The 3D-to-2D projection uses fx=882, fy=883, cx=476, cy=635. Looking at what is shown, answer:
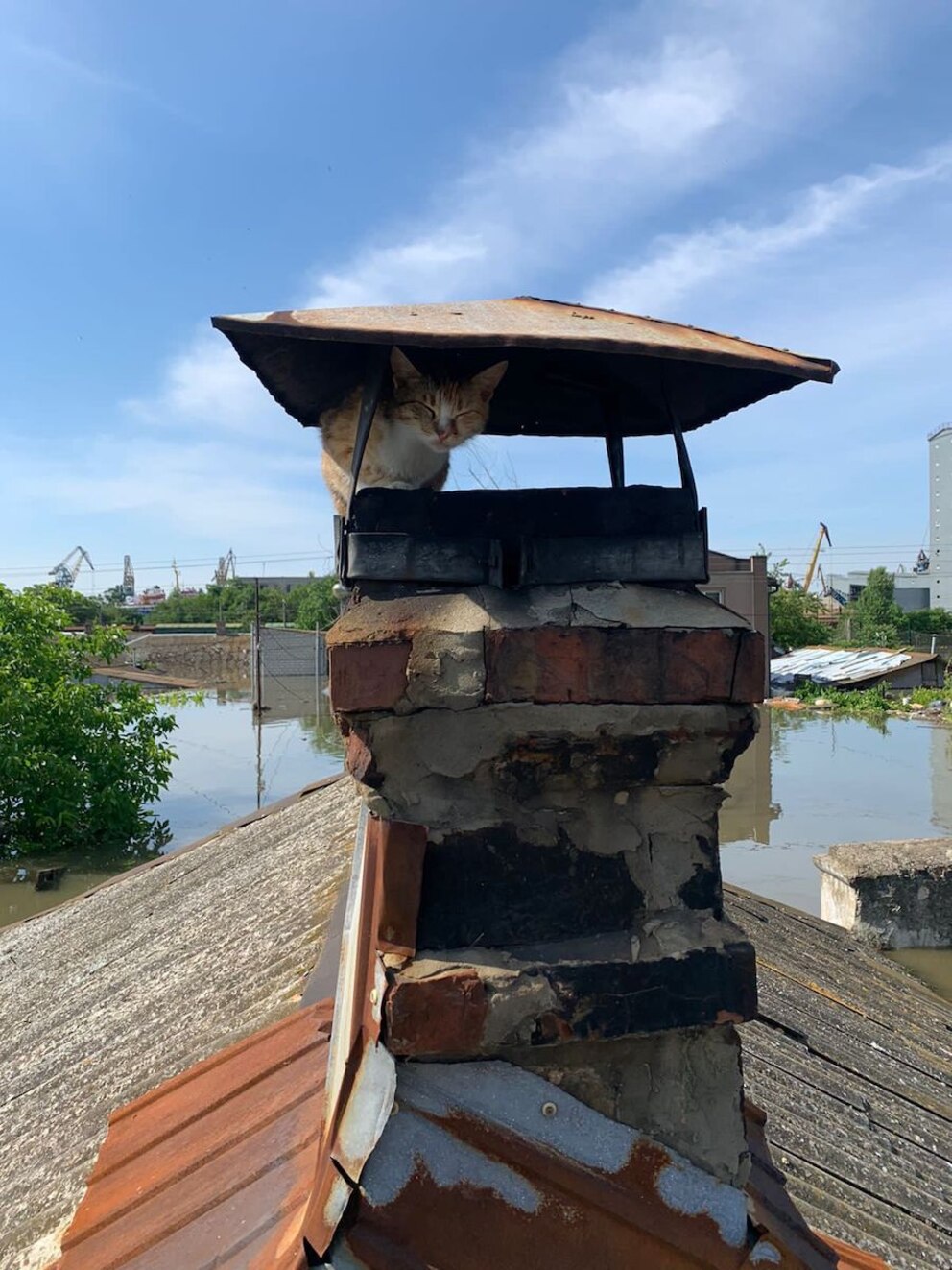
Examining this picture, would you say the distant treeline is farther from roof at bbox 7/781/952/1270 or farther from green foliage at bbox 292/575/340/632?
roof at bbox 7/781/952/1270

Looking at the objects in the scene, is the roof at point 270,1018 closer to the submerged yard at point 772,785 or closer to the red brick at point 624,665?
the red brick at point 624,665

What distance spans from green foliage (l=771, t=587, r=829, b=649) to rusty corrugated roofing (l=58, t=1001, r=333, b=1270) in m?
43.5

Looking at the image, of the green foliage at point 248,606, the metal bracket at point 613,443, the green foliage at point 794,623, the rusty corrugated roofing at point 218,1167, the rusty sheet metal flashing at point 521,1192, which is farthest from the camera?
the green foliage at point 248,606

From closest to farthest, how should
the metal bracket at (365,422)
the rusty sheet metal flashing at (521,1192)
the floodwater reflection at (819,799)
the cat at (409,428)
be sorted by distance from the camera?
the rusty sheet metal flashing at (521,1192) → the metal bracket at (365,422) → the cat at (409,428) → the floodwater reflection at (819,799)

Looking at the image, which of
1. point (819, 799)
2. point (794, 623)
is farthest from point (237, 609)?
point (819, 799)

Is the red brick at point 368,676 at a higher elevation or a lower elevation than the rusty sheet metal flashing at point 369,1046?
higher

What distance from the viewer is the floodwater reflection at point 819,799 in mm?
13734

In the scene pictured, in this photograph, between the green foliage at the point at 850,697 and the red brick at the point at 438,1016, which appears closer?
the red brick at the point at 438,1016

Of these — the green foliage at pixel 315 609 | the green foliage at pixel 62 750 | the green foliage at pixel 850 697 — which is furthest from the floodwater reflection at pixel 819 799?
the green foliage at pixel 315 609

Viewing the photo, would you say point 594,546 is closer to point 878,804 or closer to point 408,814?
point 408,814

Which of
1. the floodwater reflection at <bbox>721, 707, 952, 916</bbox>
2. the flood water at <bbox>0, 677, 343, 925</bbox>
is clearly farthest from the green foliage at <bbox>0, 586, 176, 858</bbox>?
the floodwater reflection at <bbox>721, 707, 952, 916</bbox>

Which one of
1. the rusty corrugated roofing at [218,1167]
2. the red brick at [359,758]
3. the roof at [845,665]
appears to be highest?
the red brick at [359,758]

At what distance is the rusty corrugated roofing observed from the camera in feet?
5.22

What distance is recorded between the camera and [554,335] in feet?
4.89
